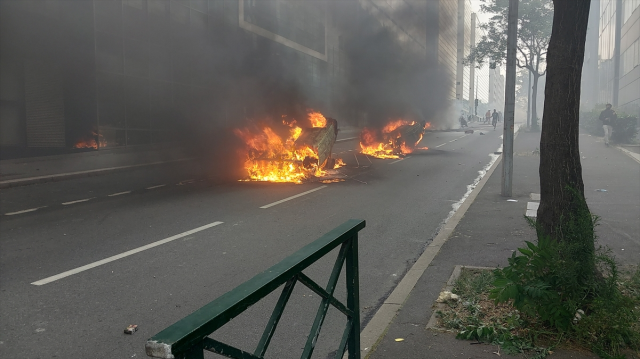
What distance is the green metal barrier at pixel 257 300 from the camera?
123 centimetres

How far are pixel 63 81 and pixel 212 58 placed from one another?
461 centimetres

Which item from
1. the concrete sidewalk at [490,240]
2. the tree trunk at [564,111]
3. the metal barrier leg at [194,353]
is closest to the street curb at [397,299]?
the concrete sidewalk at [490,240]

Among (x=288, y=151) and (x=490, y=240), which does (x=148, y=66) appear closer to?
(x=288, y=151)

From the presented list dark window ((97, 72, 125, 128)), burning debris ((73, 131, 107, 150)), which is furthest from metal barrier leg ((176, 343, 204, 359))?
dark window ((97, 72, 125, 128))

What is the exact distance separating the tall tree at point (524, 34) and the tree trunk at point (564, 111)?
30947 millimetres

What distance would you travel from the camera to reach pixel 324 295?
2057 millimetres

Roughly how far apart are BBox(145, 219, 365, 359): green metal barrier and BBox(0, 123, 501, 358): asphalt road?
127cm

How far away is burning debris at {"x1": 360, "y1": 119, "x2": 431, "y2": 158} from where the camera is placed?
767 inches

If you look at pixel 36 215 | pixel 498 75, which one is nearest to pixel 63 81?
pixel 36 215

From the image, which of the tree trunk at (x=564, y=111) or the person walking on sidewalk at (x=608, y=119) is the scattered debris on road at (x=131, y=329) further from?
the person walking on sidewalk at (x=608, y=119)

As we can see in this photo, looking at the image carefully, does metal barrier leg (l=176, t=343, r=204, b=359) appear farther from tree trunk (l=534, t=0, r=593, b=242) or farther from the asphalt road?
tree trunk (l=534, t=0, r=593, b=242)

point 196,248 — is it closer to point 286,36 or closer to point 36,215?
point 36,215

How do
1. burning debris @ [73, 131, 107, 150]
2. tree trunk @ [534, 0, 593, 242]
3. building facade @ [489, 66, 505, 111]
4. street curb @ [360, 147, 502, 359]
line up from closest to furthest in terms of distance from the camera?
street curb @ [360, 147, 502, 359] < tree trunk @ [534, 0, 593, 242] < burning debris @ [73, 131, 107, 150] < building facade @ [489, 66, 505, 111]

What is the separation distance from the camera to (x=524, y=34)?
34.8 meters
